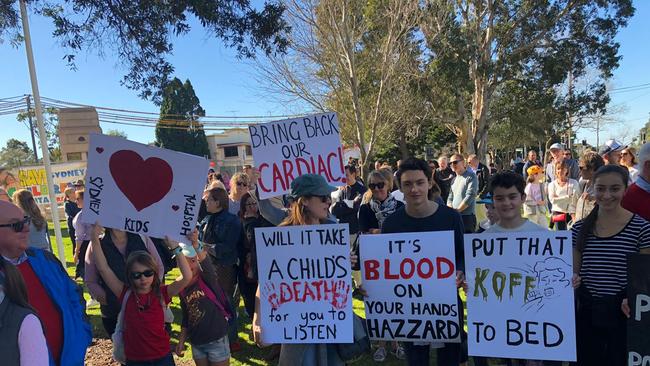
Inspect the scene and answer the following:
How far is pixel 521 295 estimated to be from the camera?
262 centimetres

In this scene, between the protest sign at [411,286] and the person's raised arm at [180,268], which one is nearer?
the protest sign at [411,286]

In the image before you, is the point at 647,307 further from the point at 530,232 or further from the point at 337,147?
the point at 337,147

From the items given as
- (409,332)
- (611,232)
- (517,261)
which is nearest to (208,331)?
(409,332)

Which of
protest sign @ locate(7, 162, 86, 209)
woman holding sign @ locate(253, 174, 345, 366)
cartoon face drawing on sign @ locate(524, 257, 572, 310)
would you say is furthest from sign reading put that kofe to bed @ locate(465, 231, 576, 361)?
protest sign @ locate(7, 162, 86, 209)

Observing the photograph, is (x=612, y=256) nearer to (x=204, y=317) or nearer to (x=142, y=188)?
(x=204, y=317)

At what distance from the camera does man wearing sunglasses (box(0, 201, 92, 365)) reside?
2.37 m

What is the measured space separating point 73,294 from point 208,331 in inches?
45.2

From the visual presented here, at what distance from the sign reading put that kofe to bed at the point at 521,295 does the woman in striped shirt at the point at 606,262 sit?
375 mm

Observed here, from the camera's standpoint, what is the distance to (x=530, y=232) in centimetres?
259

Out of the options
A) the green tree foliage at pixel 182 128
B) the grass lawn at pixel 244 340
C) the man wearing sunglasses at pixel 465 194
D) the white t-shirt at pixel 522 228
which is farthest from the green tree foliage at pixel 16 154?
the white t-shirt at pixel 522 228

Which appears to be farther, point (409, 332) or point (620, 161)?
point (620, 161)

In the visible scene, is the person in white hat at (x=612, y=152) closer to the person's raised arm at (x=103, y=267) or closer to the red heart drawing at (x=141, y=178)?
the red heart drawing at (x=141, y=178)

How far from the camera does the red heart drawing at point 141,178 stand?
3.06 meters

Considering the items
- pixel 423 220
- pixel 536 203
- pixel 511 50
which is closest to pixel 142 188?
pixel 423 220
